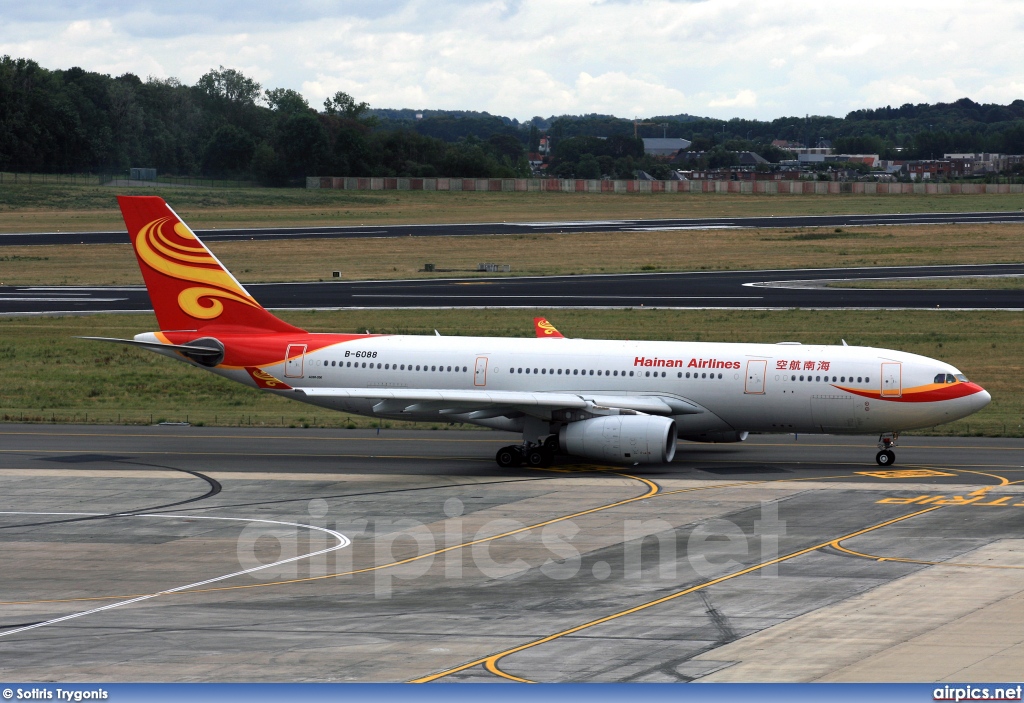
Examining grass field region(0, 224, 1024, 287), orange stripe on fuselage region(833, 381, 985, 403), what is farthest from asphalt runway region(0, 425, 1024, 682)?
grass field region(0, 224, 1024, 287)

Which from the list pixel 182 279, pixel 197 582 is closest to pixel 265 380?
pixel 182 279

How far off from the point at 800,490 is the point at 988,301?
4853 centimetres

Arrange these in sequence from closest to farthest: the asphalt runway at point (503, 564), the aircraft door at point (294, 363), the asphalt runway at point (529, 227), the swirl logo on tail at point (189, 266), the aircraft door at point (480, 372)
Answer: the asphalt runway at point (503, 564) → the aircraft door at point (480, 372) → the aircraft door at point (294, 363) → the swirl logo on tail at point (189, 266) → the asphalt runway at point (529, 227)

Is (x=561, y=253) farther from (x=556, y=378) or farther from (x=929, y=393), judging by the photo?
(x=929, y=393)

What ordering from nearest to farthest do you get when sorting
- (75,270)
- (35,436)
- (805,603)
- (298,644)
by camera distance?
1. (298,644)
2. (805,603)
3. (35,436)
4. (75,270)

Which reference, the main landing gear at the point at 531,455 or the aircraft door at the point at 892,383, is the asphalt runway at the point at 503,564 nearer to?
the main landing gear at the point at 531,455

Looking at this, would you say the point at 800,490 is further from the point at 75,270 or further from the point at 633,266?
the point at 75,270

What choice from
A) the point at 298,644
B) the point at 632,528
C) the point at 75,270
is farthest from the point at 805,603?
the point at 75,270

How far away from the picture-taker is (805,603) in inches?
1030

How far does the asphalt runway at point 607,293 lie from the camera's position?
3233 inches

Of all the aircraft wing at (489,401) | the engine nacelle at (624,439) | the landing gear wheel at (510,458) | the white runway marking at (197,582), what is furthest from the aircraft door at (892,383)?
the white runway marking at (197,582)

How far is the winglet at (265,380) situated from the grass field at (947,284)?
177 feet

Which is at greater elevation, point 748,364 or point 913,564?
point 748,364

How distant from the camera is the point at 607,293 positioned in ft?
292
